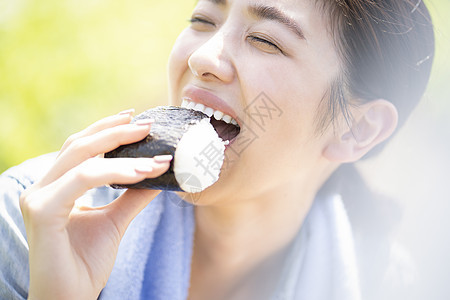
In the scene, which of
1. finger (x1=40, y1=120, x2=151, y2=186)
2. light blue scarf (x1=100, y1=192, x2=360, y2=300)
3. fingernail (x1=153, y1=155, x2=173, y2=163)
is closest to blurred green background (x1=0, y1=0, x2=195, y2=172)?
light blue scarf (x1=100, y1=192, x2=360, y2=300)

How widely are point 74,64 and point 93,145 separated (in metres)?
3.22

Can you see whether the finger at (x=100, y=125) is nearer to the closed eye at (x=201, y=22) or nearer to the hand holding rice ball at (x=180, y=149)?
the hand holding rice ball at (x=180, y=149)

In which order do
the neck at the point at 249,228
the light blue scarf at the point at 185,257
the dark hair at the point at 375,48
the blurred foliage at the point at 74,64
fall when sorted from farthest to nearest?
the blurred foliage at the point at 74,64
the neck at the point at 249,228
the light blue scarf at the point at 185,257
the dark hair at the point at 375,48

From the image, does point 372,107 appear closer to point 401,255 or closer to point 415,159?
point 401,255

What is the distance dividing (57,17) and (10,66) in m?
0.75

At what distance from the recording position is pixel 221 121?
71.7 inches

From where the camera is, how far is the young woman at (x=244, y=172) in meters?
1.40

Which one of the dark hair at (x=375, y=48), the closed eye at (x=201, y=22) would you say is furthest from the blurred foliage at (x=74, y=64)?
the closed eye at (x=201, y=22)

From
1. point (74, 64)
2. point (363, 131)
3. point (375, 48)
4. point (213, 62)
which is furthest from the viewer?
point (74, 64)

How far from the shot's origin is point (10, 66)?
4.07 meters

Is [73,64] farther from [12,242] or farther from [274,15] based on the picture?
[274,15]

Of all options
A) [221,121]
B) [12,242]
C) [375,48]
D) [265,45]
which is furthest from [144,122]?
[375,48]

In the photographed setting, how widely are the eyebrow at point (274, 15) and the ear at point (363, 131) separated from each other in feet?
1.65

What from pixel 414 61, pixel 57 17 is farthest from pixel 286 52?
pixel 57 17
